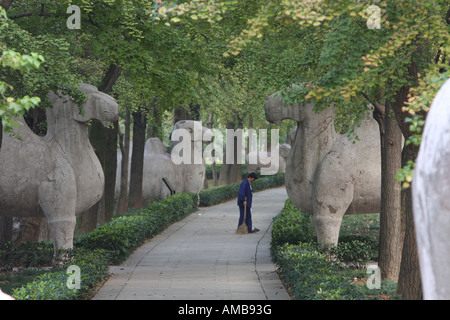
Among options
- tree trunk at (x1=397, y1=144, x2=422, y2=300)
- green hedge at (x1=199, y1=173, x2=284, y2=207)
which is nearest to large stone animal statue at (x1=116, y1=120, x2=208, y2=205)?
green hedge at (x1=199, y1=173, x2=284, y2=207)

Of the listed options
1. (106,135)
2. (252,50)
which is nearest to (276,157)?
(106,135)

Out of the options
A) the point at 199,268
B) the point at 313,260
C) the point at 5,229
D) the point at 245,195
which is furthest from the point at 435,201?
the point at 245,195

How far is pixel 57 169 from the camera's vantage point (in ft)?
41.4

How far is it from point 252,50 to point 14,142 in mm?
5669

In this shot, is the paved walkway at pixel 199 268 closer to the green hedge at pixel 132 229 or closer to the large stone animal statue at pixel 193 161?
the green hedge at pixel 132 229

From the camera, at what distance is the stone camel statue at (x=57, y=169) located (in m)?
12.5

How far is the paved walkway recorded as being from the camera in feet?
34.3

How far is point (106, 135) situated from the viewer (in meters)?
19.0

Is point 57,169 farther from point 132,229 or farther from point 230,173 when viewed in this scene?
point 230,173

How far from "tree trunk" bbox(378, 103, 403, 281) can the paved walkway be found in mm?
2012

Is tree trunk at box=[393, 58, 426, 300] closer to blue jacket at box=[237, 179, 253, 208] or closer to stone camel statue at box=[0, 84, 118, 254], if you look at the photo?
stone camel statue at box=[0, 84, 118, 254]

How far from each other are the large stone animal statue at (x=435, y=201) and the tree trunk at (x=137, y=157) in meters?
19.9

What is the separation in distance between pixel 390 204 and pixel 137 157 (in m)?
14.3
